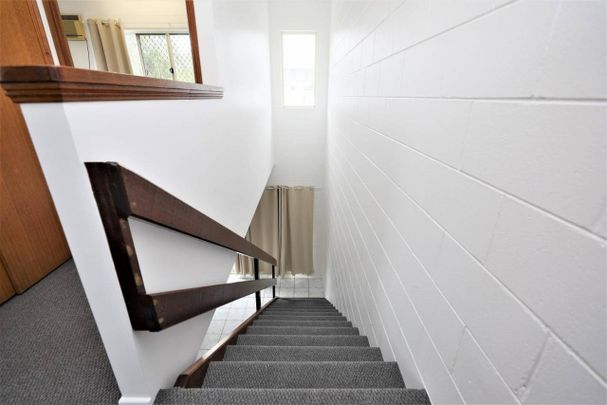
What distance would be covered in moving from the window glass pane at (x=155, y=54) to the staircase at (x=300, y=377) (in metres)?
3.14

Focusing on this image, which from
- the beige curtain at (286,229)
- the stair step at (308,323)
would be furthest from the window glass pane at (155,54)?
the stair step at (308,323)

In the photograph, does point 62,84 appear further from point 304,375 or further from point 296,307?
point 296,307

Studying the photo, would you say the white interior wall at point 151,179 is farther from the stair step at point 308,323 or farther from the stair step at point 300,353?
the stair step at point 308,323

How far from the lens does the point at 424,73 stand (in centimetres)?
86

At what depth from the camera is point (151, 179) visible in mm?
887

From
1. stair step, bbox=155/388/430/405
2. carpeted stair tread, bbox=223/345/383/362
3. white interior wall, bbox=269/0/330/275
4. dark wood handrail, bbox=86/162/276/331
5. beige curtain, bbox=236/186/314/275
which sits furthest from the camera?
beige curtain, bbox=236/186/314/275

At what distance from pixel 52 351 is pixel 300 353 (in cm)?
112

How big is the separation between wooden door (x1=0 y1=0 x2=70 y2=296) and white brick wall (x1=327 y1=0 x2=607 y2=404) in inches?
80.7

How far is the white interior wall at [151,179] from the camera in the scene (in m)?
0.62

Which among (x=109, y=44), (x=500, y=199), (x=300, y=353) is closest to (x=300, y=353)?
(x=300, y=353)

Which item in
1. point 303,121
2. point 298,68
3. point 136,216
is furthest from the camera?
point 303,121

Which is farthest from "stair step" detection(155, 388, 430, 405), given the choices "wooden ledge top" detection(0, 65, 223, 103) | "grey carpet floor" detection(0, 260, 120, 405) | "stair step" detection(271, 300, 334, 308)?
"stair step" detection(271, 300, 334, 308)

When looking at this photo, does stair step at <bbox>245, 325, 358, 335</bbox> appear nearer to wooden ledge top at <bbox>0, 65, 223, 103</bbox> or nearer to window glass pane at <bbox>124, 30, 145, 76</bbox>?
wooden ledge top at <bbox>0, 65, 223, 103</bbox>

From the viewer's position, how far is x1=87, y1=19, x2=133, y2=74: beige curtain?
9.98ft
